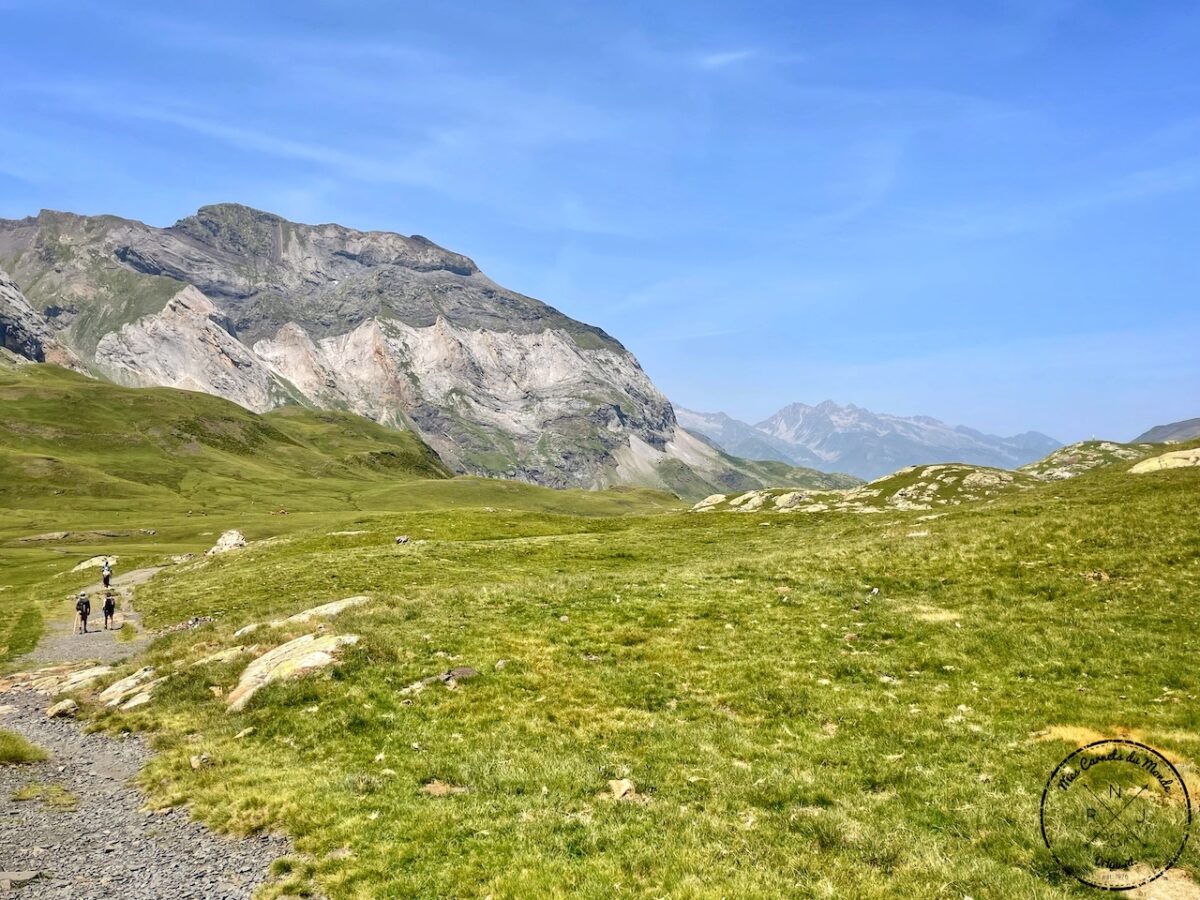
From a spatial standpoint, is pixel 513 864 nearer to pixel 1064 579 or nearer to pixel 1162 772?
pixel 1162 772

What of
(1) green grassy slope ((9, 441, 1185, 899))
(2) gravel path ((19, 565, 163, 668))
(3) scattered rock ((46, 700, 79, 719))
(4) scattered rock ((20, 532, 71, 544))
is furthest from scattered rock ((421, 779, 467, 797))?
(4) scattered rock ((20, 532, 71, 544))

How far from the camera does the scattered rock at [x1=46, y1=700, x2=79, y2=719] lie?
94.5ft

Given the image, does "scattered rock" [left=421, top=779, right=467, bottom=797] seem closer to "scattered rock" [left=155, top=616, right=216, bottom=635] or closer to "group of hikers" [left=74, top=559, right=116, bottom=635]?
"scattered rock" [left=155, top=616, right=216, bottom=635]

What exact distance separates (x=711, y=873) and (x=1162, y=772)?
11.1 meters

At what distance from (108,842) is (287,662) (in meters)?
10.9

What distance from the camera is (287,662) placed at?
2770 cm

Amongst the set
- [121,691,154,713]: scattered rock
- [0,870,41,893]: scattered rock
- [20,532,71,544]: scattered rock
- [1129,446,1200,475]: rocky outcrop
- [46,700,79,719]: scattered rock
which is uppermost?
[1129,446,1200,475]: rocky outcrop

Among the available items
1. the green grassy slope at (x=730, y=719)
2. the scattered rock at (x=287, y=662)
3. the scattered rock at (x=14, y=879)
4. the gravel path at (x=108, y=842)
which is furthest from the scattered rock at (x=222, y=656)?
the scattered rock at (x=14, y=879)

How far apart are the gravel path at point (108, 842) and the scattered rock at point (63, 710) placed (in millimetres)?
3448

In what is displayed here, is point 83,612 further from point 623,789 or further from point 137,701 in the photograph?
point 623,789

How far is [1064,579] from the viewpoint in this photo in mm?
31859

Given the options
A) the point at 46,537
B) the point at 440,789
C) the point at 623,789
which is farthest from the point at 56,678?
the point at 46,537

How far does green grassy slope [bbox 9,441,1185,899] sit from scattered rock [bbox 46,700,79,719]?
2.56m

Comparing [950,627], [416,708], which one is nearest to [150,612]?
[416,708]
